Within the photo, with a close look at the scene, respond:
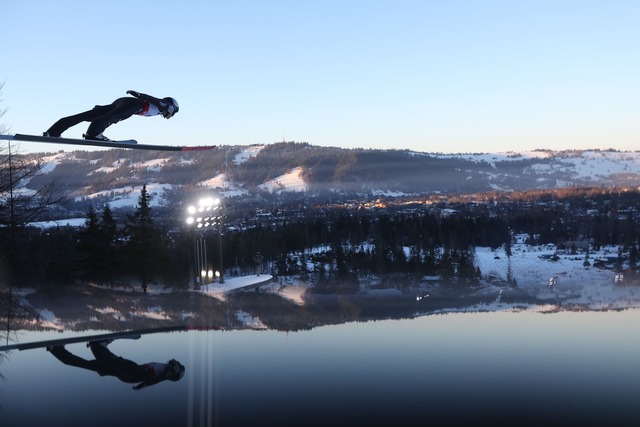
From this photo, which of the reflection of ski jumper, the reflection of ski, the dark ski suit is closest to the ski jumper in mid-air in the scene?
the dark ski suit

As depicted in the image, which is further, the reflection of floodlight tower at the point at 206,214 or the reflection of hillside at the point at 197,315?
the reflection of floodlight tower at the point at 206,214

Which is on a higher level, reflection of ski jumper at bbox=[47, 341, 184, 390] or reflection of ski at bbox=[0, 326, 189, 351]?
reflection of ski jumper at bbox=[47, 341, 184, 390]

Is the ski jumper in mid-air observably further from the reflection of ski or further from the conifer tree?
the conifer tree

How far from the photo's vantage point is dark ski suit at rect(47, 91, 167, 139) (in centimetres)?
927

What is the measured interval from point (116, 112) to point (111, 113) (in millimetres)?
97

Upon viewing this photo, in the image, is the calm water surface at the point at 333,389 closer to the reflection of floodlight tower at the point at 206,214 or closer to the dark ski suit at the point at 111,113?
the dark ski suit at the point at 111,113

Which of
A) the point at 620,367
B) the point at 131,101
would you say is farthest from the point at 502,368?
the point at 131,101

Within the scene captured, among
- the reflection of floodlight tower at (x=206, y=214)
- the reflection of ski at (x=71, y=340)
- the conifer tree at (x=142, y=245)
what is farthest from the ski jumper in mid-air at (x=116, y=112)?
the conifer tree at (x=142, y=245)

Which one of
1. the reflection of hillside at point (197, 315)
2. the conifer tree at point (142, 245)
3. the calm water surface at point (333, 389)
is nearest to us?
the calm water surface at point (333, 389)

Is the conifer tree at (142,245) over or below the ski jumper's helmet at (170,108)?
below

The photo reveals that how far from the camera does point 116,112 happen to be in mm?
9352

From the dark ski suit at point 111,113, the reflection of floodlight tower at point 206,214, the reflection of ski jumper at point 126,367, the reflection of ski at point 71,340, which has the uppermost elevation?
the dark ski suit at point 111,113

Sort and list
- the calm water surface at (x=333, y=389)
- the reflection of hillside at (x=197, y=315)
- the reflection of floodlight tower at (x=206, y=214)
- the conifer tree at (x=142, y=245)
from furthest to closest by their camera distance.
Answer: the conifer tree at (x=142, y=245) < the reflection of floodlight tower at (x=206, y=214) < the reflection of hillside at (x=197, y=315) < the calm water surface at (x=333, y=389)

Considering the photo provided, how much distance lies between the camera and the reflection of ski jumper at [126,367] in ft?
29.4
